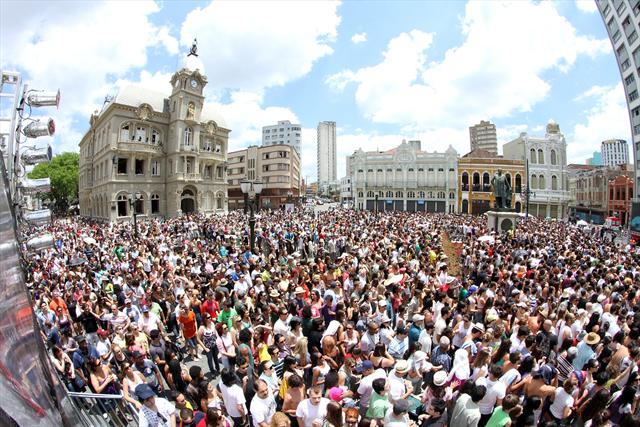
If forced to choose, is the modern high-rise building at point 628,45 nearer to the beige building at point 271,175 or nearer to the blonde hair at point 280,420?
the blonde hair at point 280,420

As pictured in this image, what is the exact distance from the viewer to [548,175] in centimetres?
6425

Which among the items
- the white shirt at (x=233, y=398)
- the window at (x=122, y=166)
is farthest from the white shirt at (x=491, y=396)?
the window at (x=122, y=166)

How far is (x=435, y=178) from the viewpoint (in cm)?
6750

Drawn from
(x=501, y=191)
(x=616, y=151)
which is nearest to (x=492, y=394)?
(x=501, y=191)

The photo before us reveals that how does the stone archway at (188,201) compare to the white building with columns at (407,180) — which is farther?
the white building with columns at (407,180)

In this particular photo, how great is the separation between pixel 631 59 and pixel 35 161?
56139mm

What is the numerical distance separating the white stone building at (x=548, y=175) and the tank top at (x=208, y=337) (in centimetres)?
6902

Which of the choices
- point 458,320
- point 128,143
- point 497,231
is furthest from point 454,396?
point 128,143

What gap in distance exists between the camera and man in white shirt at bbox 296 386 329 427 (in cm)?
421

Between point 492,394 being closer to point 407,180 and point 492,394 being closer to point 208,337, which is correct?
point 208,337

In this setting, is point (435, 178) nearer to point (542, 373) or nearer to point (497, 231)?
point (497, 231)

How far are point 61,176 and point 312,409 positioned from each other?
75.7 meters

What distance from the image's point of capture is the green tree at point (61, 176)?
6225 centimetres

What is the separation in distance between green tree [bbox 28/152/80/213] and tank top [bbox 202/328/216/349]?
2629 inches
